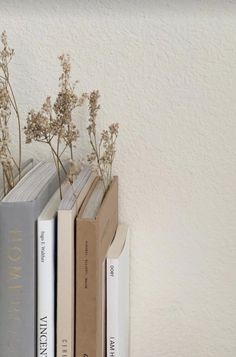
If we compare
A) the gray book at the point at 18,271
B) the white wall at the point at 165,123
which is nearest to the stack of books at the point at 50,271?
the gray book at the point at 18,271

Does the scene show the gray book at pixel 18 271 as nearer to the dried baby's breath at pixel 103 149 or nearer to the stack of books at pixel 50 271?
the stack of books at pixel 50 271

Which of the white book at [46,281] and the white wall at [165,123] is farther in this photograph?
the white wall at [165,123]

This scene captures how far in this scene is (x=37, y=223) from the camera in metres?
0.72

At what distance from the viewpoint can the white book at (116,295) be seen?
2.60 feet

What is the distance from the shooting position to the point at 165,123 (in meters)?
0.88

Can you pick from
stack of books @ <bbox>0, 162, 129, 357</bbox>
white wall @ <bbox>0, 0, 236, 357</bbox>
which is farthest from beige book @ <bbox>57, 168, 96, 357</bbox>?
white wall @ <bbox>0, 0, 236, 357</bbox>

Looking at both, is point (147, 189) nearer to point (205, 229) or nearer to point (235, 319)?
point (205, 229)

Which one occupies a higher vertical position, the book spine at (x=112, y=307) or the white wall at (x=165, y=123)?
the white wall at (x=165, y=123)

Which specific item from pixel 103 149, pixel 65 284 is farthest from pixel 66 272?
pixel 103 149

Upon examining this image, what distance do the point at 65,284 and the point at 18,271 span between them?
2.2 inches

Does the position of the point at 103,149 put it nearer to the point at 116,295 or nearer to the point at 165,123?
the point at 165,123

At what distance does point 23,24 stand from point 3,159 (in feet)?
0.72

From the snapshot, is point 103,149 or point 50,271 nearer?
point 50,271

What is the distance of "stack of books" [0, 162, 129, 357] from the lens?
2.34 ft
